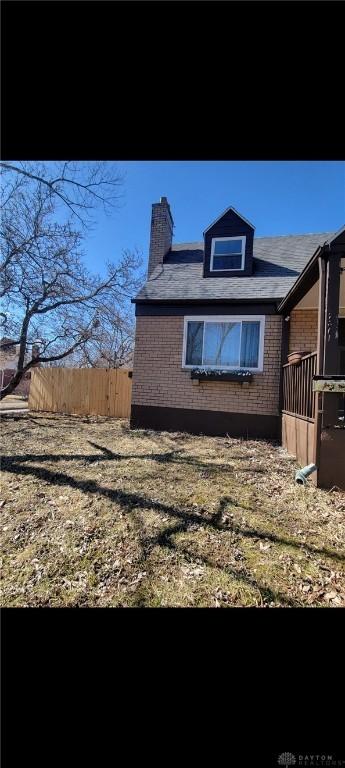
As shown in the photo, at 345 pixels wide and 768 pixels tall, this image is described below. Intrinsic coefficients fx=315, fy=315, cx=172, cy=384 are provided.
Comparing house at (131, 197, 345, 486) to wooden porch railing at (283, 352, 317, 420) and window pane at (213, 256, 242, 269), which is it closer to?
window pane at (213, 256, 242, 269)

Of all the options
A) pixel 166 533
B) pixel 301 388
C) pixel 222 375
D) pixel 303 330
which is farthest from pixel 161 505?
pixel 303 330

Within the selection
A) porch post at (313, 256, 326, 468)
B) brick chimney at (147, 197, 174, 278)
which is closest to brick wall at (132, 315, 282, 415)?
brick chimney at (147, 197, 174, 278)

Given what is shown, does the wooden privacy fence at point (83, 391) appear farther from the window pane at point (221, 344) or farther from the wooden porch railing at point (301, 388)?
the wooden porch railing at point (301, 388)

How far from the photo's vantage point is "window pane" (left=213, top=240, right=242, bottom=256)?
29.3 feet

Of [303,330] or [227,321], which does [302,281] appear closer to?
[303,330]

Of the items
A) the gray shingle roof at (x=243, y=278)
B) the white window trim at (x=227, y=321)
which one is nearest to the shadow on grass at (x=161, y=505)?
the white window trim at (x=227, y=321)

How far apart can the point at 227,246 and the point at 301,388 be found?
5479 mm

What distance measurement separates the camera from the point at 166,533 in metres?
2.83
